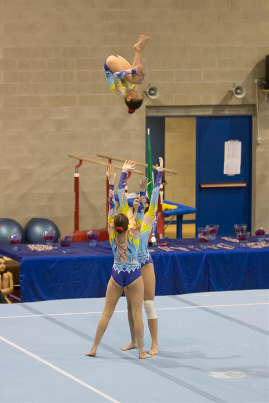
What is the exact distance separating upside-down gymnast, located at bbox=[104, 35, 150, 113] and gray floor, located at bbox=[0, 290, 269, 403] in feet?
6.68

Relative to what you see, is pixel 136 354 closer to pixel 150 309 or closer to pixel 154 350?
pixel 154 350

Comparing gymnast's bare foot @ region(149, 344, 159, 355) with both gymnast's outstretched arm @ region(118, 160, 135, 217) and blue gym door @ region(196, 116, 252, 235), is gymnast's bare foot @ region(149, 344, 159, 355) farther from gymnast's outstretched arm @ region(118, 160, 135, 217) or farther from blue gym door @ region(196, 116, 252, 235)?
blue gym door @ region(196, 116, 252, 235)

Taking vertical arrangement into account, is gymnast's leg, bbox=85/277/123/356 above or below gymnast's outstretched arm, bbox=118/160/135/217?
below

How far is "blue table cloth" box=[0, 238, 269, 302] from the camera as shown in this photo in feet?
28.3

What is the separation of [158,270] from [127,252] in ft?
8.00

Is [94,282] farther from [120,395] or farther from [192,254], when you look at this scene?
[120,395]

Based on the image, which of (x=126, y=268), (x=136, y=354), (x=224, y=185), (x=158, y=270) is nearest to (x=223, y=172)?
(x=224, y=185)

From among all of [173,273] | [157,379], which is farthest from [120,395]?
[173,273]

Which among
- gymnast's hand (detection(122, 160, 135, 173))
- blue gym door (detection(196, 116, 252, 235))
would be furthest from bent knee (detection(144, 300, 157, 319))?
blue gym door (detection(196, 116, 252, 235))

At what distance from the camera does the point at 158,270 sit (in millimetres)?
8930

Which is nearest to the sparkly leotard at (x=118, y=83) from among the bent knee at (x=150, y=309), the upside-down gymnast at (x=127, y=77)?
the upside-down gymnast at (x=127, y=77)

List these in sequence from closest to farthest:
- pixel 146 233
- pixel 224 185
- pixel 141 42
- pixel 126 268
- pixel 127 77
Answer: pixel 127 77
pixel 141 42
pixel 126 268
pixel 146 233
pixel 224 185

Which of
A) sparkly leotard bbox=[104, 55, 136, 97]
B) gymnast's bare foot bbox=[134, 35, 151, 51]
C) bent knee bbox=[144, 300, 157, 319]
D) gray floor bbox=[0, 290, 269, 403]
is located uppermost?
gymnast's bare foot bbox=[134, 35, 151, 51]

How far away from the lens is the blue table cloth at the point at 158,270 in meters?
8.62
